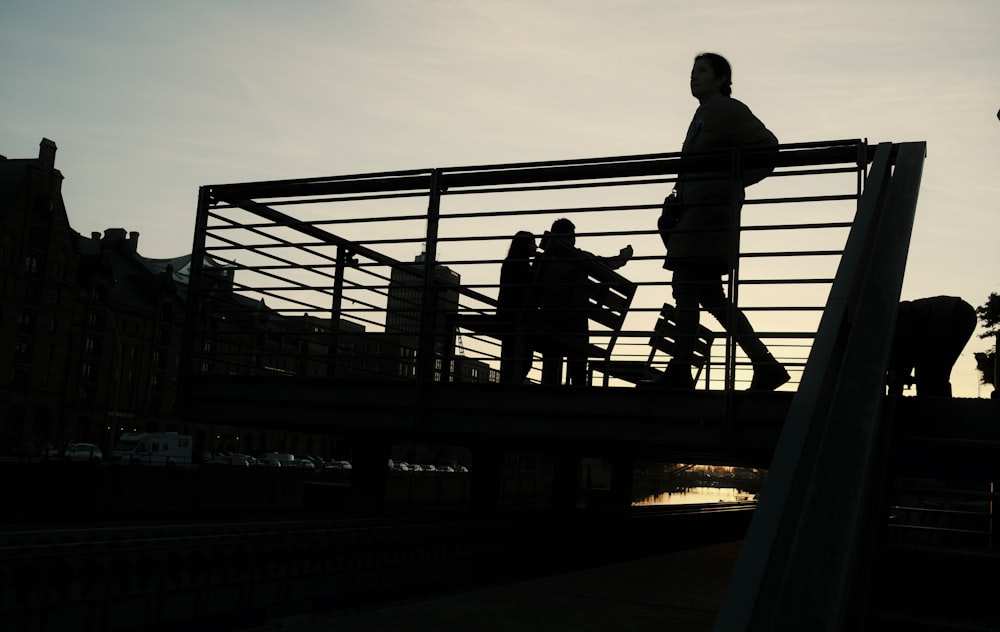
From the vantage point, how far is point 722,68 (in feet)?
23.3

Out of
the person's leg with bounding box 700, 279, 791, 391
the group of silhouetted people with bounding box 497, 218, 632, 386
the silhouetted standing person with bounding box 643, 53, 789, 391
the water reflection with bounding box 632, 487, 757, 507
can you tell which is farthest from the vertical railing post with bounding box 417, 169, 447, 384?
the water reflection with bounding box 632, 487, 757, 507

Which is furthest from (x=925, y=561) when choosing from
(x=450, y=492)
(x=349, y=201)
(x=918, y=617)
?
(x=450, y=492)

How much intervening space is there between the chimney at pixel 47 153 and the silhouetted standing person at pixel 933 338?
268ft

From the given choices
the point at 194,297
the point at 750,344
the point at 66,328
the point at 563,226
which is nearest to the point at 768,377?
the point at 750,344

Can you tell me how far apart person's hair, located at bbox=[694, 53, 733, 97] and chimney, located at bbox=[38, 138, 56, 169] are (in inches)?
3133

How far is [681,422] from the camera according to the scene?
256 inches

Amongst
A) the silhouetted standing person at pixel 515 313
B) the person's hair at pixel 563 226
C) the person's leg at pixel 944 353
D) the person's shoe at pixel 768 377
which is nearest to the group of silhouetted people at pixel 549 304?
the silhouetted standing person at pixel 515 313

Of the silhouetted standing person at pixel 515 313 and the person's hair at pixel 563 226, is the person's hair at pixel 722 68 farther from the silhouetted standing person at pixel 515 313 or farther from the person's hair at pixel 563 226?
the person's hair at pixel 563 226

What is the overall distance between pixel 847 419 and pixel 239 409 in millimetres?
6469

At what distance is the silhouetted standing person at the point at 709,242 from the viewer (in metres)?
6.49

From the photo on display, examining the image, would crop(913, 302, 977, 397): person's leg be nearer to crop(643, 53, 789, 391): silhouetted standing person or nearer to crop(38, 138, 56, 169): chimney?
crop(643, 53, 789, 391): silhouetted standing person

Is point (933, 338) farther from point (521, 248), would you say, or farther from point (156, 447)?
point (156, 447)

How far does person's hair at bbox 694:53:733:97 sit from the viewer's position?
711 cm

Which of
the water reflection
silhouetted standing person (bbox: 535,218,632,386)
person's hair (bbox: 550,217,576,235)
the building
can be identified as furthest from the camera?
the building
